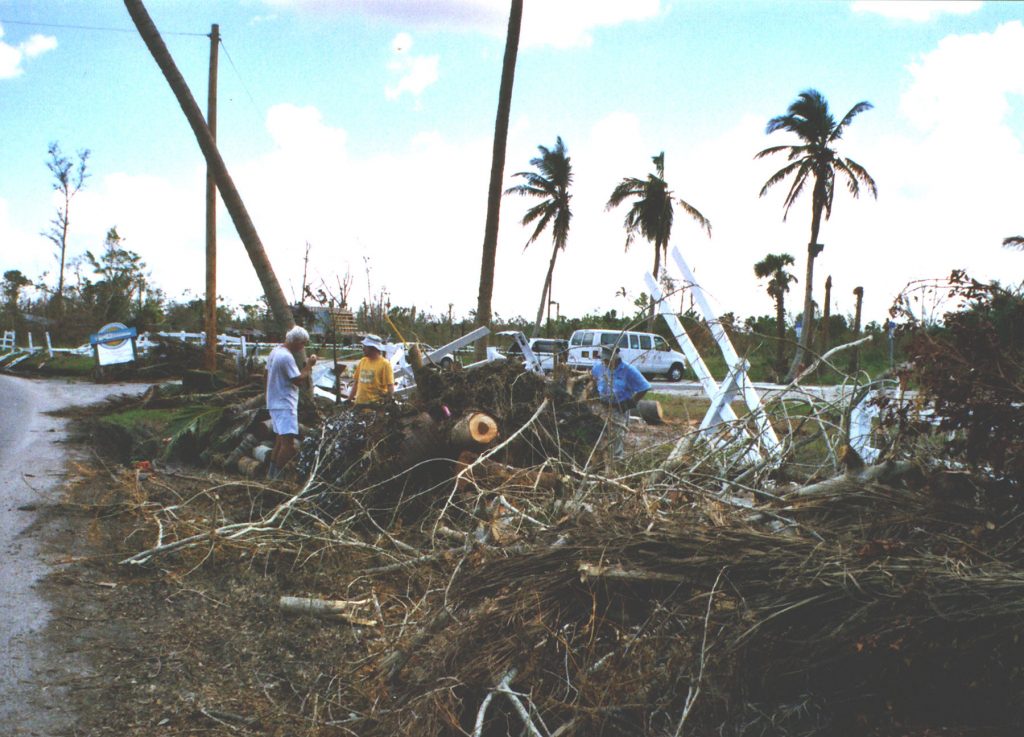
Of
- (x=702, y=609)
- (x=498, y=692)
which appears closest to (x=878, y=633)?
(x=702, y=609)

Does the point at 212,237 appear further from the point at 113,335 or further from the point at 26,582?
the point at 26,582

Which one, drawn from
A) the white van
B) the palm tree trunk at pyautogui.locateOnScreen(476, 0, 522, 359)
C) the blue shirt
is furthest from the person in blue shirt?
the white van

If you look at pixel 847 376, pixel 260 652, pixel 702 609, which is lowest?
pixel 260 652

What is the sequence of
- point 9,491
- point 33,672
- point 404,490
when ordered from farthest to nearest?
1. point 9,491
2. point 404,490
3. point 33,672

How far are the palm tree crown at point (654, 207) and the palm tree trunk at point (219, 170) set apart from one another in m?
27.0

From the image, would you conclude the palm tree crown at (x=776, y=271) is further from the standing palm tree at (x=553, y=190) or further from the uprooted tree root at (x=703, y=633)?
the uprooted tree root at (x=703, y=633)

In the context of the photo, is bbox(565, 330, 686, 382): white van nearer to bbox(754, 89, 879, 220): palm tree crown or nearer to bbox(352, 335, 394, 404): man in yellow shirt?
bbox(754, 89, 879, 220): palm tree crown

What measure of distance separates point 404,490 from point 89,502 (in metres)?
2.88

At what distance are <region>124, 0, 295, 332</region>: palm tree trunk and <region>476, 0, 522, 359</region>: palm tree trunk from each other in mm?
4340

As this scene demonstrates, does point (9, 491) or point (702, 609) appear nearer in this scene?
point (702, 609)

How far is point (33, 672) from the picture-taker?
404 cm

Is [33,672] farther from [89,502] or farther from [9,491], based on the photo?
[9,491]

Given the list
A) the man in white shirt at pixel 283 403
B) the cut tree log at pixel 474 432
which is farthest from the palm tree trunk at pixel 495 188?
the cut tree log at pixel 474 432

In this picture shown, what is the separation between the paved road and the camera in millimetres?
3670
